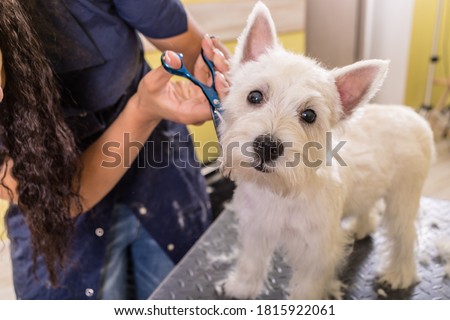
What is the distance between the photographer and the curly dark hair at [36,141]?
2.11ft

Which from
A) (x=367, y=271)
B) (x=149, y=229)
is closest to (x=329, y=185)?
(x=367, y=271)

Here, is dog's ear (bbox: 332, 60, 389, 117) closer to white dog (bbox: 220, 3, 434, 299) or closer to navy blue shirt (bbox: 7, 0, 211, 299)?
white dog (bbox: 220, 3, 434, 299)

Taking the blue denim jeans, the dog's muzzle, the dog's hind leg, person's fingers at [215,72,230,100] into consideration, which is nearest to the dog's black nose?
the dog's muzzle

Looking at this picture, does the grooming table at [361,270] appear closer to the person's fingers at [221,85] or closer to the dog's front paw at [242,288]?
A: the dog's front paw at [242,288]

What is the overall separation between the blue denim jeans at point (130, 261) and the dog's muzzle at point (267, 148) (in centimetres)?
51

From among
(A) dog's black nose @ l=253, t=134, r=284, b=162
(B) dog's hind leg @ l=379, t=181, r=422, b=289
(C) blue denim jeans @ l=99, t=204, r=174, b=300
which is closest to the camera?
(A) dog's black nose @ l=253, t=134, r=284, b=162

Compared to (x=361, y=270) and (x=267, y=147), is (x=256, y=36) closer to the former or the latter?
(x=267, y=147)

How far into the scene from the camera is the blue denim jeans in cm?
101

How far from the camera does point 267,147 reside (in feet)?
1.88

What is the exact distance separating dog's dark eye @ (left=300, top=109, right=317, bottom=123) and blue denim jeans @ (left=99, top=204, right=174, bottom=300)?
0.54 meters

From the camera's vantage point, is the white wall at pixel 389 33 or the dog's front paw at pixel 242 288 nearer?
the white wall at pixel 389 33

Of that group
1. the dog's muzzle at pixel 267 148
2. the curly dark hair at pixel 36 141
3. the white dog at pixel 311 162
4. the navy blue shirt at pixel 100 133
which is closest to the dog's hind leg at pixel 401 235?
the white dog at pixel 311 162

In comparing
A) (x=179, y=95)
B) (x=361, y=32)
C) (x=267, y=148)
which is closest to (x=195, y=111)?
(x=179, y=95)

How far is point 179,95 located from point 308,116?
236mm
